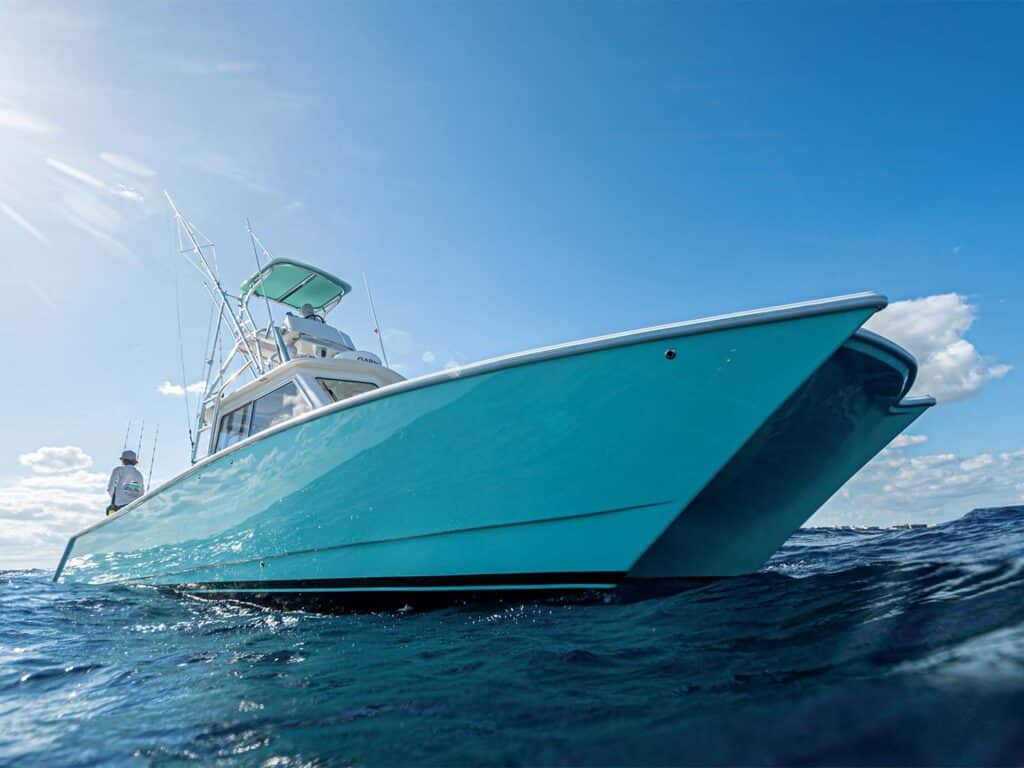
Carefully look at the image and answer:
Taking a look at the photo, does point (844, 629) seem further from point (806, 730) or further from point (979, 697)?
point (806, 730)

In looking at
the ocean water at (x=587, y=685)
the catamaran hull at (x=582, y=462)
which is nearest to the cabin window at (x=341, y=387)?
the catamaran hull at (x=582, y=462)

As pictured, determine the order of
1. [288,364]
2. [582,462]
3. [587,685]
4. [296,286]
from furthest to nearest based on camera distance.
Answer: [296,286] < [288,364] < [582,462] < [587,685]

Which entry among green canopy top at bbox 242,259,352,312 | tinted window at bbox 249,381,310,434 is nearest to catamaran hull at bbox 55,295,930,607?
tinted window at bbox 249,381,310,434

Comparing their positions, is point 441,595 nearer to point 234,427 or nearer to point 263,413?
point 263,413

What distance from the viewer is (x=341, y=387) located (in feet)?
20.9

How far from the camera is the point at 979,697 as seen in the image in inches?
54.5

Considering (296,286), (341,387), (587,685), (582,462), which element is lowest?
(587,685)

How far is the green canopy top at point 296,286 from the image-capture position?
7638mm

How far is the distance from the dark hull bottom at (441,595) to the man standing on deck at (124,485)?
16.7ft

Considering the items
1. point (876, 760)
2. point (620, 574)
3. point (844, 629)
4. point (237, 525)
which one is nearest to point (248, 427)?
point (237, 525)

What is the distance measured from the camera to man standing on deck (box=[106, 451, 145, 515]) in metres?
8.77

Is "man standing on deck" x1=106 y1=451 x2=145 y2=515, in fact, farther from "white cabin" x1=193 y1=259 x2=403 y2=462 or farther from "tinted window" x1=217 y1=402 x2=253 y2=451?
"tinted window" x1=217 y1=402 x2=253 y2=451

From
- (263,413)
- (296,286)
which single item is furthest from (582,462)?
(296,286)

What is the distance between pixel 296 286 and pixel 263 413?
250cm
